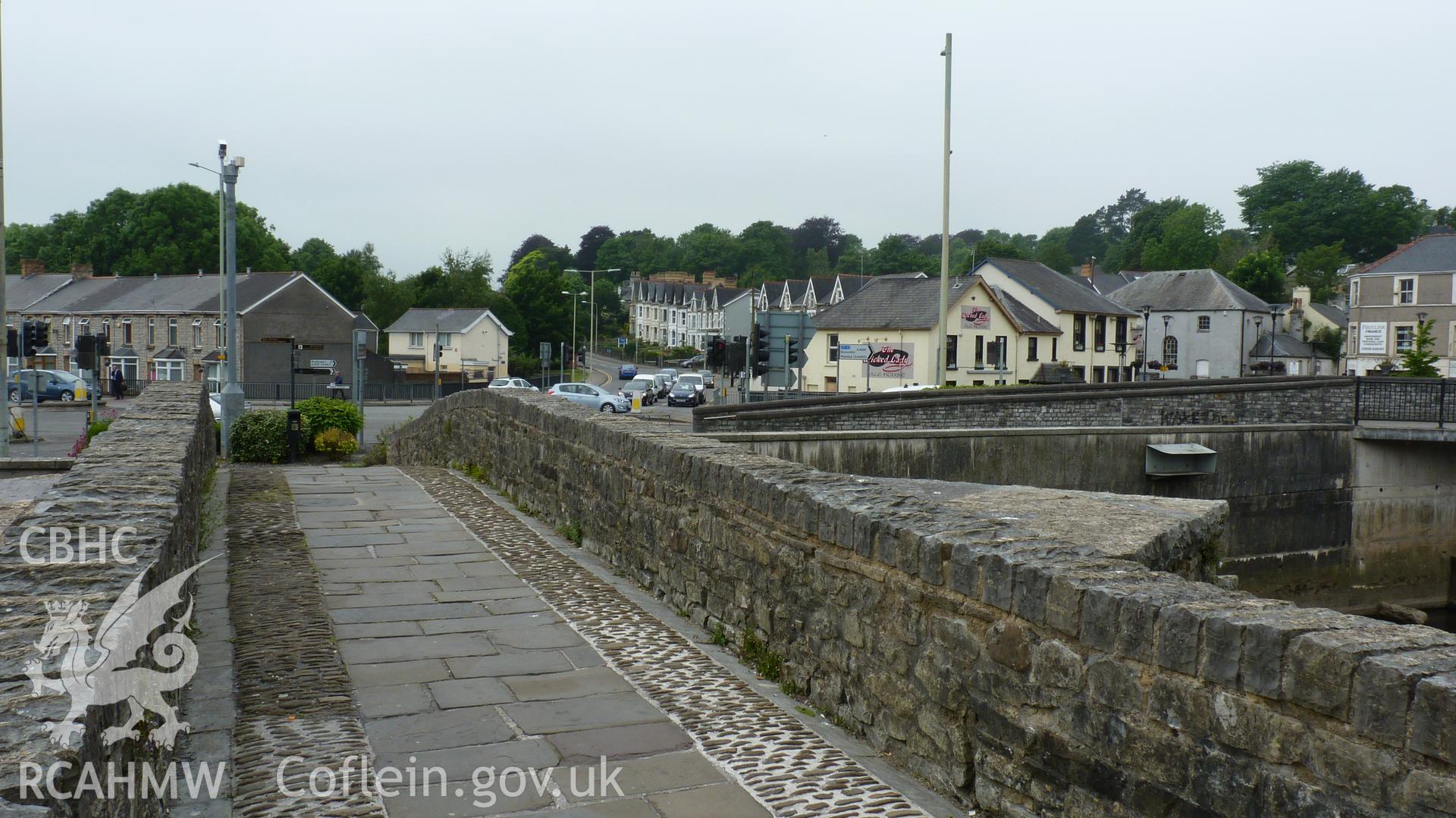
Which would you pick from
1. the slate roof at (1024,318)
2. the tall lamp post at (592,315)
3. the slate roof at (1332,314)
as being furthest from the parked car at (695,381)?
the slate roof at (1332,314)

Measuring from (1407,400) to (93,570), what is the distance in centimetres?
2885

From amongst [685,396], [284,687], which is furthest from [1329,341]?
[284,687]

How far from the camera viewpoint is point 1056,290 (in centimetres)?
5869

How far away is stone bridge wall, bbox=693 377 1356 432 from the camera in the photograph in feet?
61.1

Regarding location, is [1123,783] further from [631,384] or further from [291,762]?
[631,384]

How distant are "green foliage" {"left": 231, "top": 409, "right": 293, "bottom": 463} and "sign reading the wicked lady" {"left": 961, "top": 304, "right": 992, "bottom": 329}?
3614 centimetres

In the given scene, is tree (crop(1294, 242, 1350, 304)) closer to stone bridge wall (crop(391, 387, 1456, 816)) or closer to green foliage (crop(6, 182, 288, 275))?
green foliage (crop(6, 182, 288, 275))

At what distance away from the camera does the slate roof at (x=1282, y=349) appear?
66.0 m

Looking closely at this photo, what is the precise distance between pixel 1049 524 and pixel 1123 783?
4730 mm

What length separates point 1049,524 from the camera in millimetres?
8203

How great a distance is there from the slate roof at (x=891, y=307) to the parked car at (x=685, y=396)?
6.55 metres

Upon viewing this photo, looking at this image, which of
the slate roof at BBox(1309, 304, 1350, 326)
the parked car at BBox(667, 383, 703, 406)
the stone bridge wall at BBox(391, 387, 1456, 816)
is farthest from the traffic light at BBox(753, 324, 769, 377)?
the slate roof at BBox(1309, 304, 1350, 326)

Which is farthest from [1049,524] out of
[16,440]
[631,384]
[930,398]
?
[631,384]

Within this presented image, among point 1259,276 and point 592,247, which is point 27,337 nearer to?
point 1259,276
